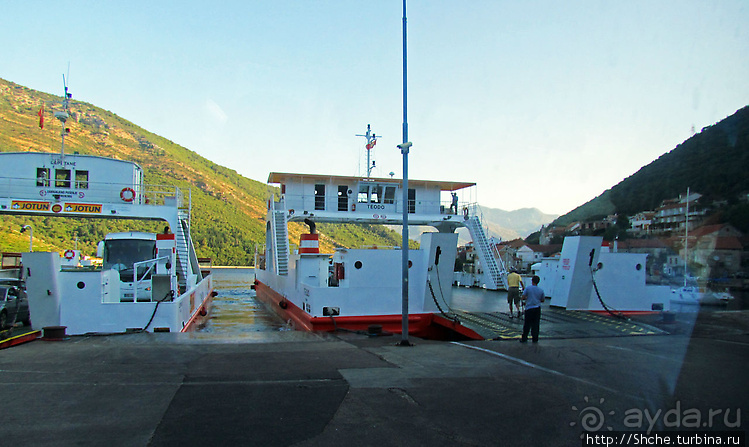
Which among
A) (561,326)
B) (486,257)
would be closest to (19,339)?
(561,326)

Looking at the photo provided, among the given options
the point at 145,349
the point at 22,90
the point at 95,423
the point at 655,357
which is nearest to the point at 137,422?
the point at 95,423

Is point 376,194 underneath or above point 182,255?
above

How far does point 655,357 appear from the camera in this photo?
333 inches

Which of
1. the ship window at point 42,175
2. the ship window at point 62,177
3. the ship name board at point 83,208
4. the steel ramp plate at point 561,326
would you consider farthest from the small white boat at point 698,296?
the ship window at point 42,175

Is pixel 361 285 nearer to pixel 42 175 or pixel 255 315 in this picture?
pixel 255 315

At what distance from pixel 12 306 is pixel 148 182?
104638mm

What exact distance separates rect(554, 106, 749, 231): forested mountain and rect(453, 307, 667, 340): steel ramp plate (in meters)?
5.17

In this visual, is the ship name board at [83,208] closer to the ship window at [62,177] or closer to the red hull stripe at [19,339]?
the ship window at [62,177]

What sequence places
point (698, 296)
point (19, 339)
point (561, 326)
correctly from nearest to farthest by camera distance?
point (19, 339), point (561, 326), point (698, 296)

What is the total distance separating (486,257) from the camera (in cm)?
2627

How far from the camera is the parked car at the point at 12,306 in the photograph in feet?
39.7

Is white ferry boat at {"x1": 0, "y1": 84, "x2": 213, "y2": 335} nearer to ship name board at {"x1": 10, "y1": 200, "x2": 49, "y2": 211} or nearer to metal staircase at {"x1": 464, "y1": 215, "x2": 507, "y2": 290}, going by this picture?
ship name board at {"x1": 10, "y1": 200, "x2": 49, "y2": 211}

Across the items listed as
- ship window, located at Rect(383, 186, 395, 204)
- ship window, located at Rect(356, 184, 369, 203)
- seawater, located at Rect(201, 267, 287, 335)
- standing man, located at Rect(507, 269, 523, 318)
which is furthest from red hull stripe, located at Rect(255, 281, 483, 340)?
ship window, located at Rect(383, 186, 395, 204)

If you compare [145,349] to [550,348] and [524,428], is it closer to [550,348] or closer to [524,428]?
[524,428]
